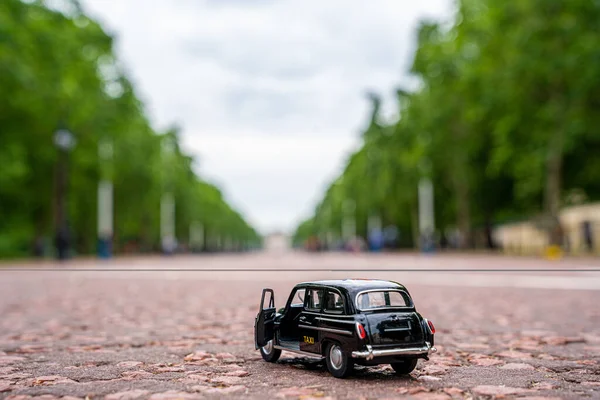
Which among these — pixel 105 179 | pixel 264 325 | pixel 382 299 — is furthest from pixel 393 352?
pixel 105 179

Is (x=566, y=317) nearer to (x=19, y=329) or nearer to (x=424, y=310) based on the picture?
(x=424, y=310)

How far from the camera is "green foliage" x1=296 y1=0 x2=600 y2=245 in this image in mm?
40375

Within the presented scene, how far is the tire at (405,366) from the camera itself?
6.81 metres

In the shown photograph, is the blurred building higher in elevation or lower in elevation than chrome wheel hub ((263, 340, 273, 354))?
higher

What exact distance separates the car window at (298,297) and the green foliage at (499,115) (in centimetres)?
3465

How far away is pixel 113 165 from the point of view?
54.5 m

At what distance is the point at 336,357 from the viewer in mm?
6668

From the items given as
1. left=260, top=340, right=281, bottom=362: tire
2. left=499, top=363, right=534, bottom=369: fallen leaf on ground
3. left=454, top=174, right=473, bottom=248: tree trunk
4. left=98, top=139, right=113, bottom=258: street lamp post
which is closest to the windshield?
left=260, top=340, right=281, bottom=362: tire

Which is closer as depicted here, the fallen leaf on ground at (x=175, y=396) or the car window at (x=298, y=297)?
the fallen leaf on ground at (x=175, y=396)

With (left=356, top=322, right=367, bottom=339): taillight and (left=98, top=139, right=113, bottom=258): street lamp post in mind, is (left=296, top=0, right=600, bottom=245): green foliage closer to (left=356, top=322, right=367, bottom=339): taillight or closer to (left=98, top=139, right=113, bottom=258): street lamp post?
(left=98, top=139, right=113, bottom=258): street lamp post

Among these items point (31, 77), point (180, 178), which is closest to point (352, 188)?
point (180, 178)

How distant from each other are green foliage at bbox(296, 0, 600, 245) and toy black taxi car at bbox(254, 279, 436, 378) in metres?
34.8

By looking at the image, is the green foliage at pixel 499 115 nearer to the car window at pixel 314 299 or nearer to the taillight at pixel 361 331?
the car window at pixel 314 299

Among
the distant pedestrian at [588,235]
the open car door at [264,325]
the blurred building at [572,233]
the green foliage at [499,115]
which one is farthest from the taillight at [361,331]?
the distant pedestrian at [588,235]
